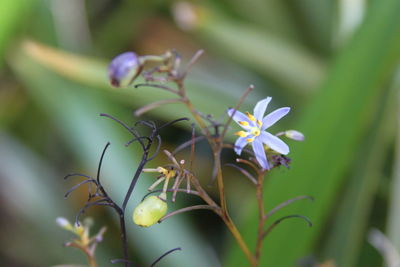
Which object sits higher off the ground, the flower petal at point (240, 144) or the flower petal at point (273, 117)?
the flower petal at point (273, 117)

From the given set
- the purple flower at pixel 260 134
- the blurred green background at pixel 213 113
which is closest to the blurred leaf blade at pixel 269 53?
the blurred green background at pixel 213 113

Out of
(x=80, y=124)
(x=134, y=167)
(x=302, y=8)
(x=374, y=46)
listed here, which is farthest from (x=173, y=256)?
(x=302, y=8)

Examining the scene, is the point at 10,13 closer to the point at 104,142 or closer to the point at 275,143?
the point at 104,142

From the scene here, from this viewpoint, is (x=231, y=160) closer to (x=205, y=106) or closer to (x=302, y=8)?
(x=205, y=106)

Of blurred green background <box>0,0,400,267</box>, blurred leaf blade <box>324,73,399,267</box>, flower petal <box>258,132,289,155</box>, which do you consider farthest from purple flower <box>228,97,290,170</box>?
blurred leaf blade <box>324,73,399,267</box>

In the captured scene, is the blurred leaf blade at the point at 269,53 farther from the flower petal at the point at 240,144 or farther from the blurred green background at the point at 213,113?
the flower petal at the point at 240,144

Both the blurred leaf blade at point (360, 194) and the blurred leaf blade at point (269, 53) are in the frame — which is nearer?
the blurred leaf blade at point (360, 194)
